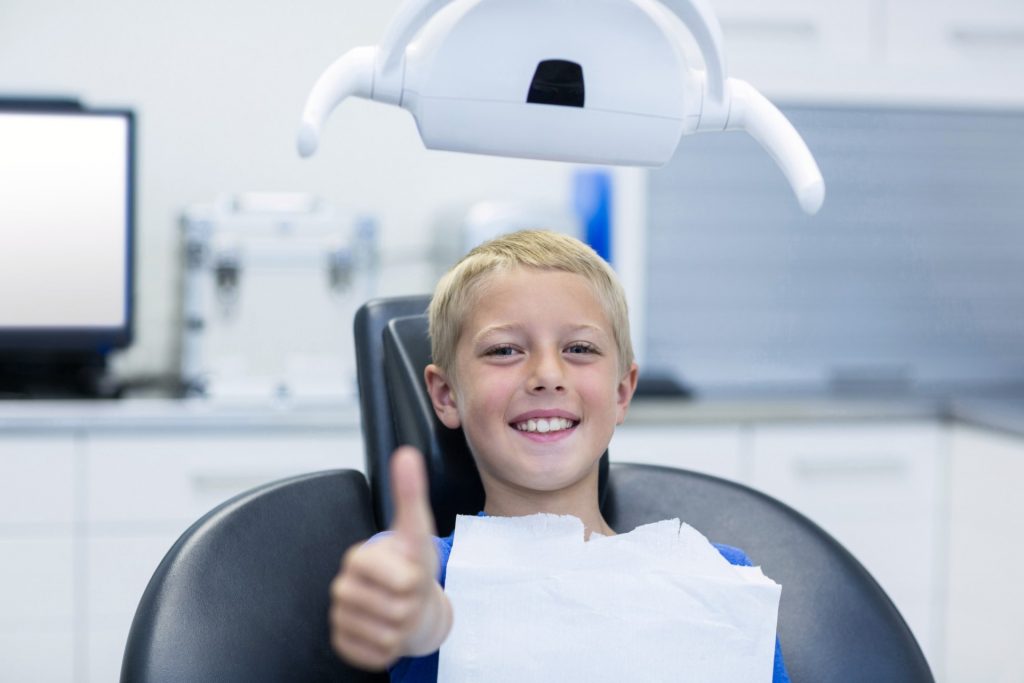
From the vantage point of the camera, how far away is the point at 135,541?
196 centimetres

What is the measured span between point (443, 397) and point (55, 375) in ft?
4.53

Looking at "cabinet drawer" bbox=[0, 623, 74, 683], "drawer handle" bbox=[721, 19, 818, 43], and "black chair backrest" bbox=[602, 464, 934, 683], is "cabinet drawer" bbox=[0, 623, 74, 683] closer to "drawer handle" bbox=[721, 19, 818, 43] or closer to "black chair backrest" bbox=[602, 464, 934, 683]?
"black chair backrest" bbox=[602, 464, 934, 683]

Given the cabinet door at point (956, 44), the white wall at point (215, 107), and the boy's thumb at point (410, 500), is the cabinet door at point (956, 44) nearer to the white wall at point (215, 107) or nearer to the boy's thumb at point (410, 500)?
the white wall at point (215, 107)

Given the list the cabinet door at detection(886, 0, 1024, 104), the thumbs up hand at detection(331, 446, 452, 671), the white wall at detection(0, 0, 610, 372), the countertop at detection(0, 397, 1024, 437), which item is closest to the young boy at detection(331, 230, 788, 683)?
the thumbs up hand at detection(331, 446, 452, 671)

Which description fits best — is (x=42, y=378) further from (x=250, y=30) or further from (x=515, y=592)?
(x=515, y=592)

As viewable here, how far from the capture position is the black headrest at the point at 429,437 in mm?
1146

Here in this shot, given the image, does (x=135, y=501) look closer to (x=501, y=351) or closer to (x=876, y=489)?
(x=501, y=351)

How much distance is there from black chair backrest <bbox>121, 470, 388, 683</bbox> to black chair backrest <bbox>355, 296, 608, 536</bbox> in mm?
83

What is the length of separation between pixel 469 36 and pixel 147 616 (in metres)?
0.58

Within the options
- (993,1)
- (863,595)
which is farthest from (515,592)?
(993,1)

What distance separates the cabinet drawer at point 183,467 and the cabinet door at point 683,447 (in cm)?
54

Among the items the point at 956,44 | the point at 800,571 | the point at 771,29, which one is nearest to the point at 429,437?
the point at 800,571

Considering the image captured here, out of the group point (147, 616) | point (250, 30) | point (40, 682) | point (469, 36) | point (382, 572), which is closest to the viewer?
point (382, 572)

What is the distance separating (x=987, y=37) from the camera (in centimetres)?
251
